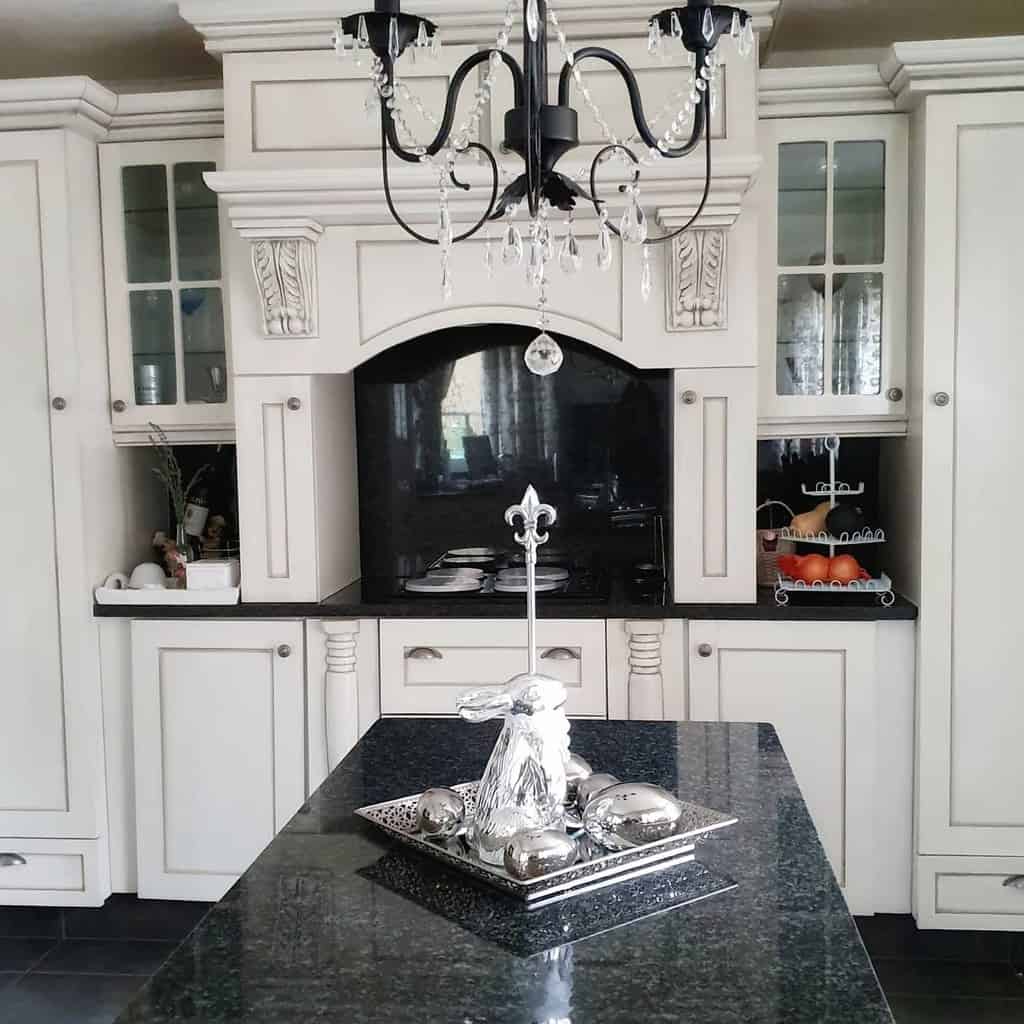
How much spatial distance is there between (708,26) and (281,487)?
6.07 feet

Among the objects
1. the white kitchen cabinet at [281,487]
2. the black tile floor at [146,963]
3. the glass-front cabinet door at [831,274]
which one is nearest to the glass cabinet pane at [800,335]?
the glass-front cabinet door at [831,274]

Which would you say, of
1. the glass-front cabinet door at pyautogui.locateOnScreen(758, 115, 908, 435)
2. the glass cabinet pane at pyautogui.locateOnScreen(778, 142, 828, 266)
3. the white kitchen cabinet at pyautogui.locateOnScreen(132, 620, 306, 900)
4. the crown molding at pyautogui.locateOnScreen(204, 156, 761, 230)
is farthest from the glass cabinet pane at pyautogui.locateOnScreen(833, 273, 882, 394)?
the white kitchen cabinet at pyautogui.locateOnScreen(132, 620, 306, 900)

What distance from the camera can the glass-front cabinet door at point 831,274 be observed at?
2801mm

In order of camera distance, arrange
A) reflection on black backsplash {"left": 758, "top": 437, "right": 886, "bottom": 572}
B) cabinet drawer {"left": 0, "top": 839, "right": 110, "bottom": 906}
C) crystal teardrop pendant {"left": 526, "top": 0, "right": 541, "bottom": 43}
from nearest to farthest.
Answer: crystal teardrop pendant {"left": 526, "top": 0, "right": 541, "bottom": 43}, cabinet drawer {"left": 0, "top": 839, "right": 110, "bottom": 906}, reflection on black backsplash {"left": 758, "top": 437, "right": 886, "bottom": 572}

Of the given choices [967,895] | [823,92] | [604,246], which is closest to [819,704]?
[967,895]

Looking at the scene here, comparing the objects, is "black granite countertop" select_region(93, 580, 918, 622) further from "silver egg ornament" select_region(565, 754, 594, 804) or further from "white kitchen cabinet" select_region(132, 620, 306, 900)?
"silver egg ornament" select_region(565, 754, 594, 804)

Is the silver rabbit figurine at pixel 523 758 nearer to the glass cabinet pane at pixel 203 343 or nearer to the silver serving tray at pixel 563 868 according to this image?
the silver serving tray at pixel 563 868

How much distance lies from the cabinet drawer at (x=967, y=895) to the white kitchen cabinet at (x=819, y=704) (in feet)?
0.40

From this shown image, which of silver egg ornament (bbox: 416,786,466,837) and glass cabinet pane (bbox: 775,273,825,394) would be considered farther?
glass cabinet pane (bbox: 775,273,825,394)

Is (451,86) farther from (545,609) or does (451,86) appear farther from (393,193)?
(545,609)

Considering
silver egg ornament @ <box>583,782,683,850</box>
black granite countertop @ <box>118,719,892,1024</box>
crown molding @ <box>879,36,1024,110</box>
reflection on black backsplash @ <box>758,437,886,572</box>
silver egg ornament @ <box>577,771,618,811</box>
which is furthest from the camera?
reflection on black backsplash @ <box>758,437,886,572</box>

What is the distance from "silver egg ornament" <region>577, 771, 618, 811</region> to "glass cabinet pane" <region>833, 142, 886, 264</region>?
179cm

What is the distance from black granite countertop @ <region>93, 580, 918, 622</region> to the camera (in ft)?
8.88

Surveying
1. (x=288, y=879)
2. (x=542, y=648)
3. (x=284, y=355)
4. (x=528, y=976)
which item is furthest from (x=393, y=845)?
(x=284, y=355)
